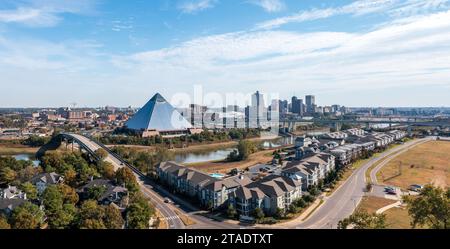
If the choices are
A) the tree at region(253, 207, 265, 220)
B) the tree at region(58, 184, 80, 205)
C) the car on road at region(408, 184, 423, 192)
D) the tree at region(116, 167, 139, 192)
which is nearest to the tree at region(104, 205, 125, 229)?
the tree at region(58, 184, 80, 205)

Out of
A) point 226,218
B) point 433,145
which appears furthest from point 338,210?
point 433,145

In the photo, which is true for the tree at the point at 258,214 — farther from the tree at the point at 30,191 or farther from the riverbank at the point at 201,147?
the riverbank at the point at 201,147

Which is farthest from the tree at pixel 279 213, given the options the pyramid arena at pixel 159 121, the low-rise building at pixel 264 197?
the pyramid arena at pixel 159 121

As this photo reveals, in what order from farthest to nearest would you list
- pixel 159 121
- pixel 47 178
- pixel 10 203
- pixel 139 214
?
pixel 159 121 < pixel 47 178 < pixel 10 203 < pixel 139 214

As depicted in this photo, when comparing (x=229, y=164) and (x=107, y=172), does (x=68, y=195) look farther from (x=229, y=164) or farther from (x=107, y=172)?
(x=229, y=164)

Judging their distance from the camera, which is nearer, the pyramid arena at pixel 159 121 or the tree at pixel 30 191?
the tree at pixel 30 191

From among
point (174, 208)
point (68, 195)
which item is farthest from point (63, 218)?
point (174, 208)
